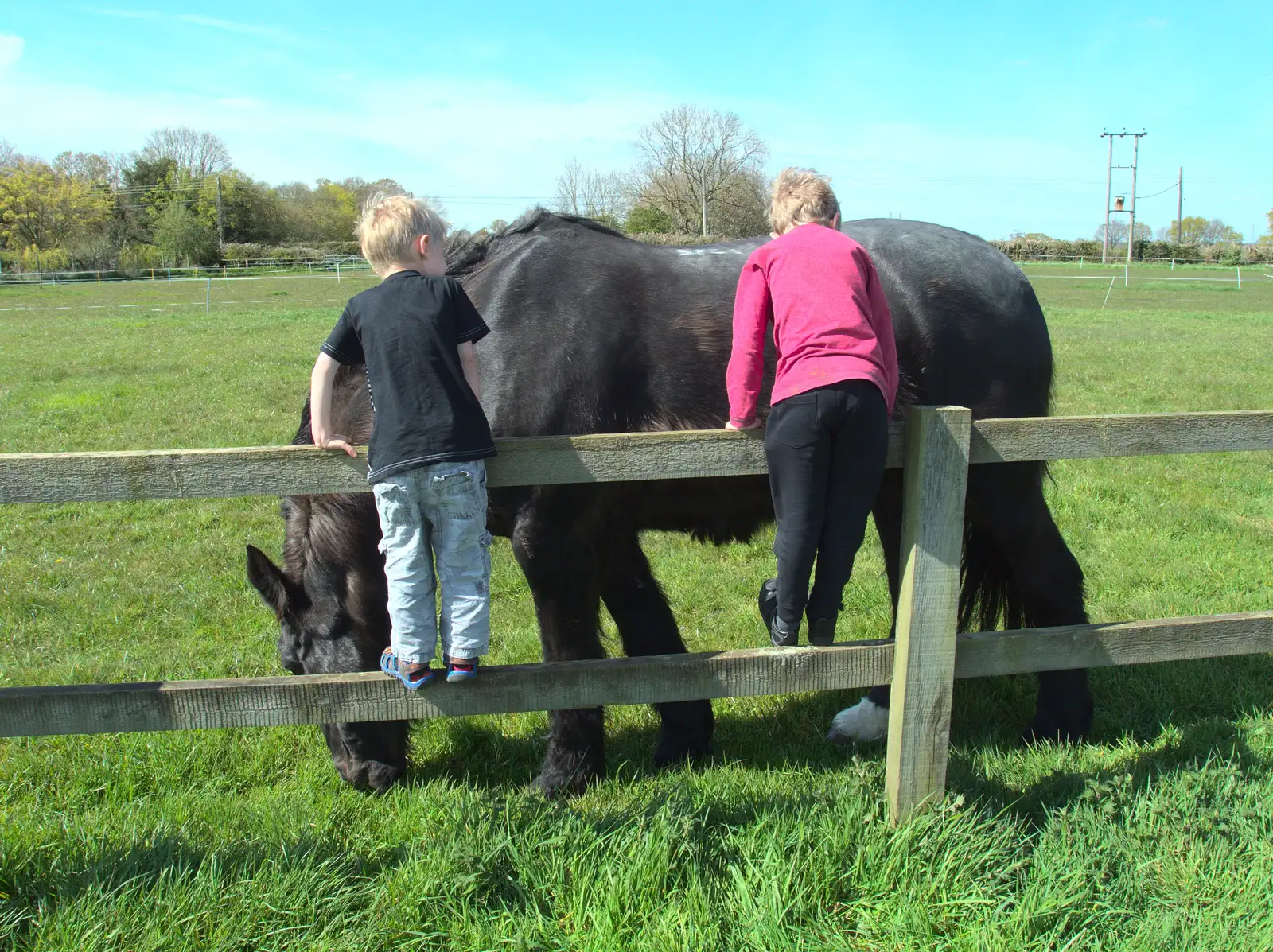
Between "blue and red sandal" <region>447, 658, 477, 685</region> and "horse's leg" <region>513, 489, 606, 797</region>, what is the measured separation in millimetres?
740

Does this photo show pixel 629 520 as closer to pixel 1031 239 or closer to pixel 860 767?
pixel 860 767

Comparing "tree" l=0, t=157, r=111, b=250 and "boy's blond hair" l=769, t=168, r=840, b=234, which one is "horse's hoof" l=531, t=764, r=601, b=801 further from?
"tree" l=0, t=157, r=111, b=250

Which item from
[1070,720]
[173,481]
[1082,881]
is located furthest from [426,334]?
[1070,720]

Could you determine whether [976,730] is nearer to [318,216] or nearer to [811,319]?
[811,319]

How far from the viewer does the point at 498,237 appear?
3900mm

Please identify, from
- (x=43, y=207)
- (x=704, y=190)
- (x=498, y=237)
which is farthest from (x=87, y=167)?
(x=498, y=237)

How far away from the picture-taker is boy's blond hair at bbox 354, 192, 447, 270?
2.57m

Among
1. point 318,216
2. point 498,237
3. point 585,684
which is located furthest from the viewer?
point 318,216

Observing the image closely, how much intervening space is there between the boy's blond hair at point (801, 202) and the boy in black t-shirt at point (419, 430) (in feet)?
3.63

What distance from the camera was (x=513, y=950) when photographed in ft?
7.68

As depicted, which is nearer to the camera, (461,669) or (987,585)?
(461,669)

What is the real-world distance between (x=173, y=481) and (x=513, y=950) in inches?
59.7

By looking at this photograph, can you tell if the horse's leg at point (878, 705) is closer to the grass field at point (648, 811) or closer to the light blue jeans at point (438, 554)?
the grass field at point (648, 811)

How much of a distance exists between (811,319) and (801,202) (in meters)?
0.49
